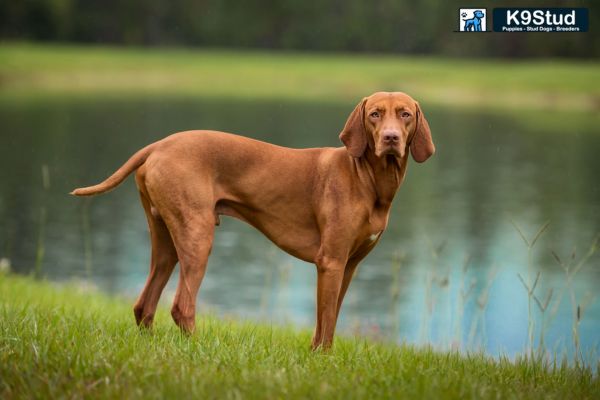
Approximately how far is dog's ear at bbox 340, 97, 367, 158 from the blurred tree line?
57.8 m

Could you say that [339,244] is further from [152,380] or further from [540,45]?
[540,45]

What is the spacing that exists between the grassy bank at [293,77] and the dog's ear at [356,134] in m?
42.7

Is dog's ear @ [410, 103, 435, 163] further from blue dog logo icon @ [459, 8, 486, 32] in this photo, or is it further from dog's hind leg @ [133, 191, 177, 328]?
blue dog logo icon @ [459, 8, 486, 32]

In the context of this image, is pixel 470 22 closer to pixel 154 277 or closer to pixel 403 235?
pixel 154 277

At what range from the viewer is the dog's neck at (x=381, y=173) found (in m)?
5.98

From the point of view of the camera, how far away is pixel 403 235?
19.5 metres

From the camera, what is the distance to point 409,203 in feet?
76.8

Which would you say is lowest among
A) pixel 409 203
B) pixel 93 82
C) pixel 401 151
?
pixel 409 203

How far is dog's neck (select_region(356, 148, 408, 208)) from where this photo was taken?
19.6 ft

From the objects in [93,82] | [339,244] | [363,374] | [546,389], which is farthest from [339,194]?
[93,82]

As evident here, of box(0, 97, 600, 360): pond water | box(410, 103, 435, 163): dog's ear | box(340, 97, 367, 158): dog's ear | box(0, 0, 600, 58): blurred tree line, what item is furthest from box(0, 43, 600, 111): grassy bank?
box(340, 97, 367, 158): dog's ear

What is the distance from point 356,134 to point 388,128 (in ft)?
0.99

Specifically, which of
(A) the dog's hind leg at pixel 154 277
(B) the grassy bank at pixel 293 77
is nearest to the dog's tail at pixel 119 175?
(A) the dog's hind leg at pixel 154 277

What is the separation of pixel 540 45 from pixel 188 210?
64.5 meters
